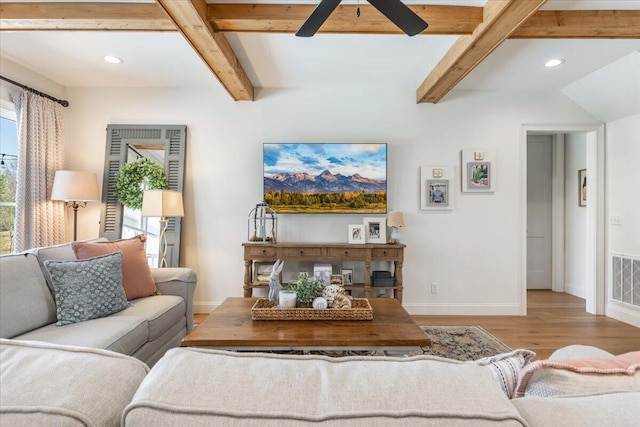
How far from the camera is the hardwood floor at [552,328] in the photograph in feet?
9.84

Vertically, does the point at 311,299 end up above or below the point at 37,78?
below

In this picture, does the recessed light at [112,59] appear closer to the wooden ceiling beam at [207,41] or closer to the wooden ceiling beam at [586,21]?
the wooden ceiling beam at [207,41]

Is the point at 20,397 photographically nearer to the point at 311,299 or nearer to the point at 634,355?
the point at 634,355

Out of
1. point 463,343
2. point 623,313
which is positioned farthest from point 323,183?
point 623,313

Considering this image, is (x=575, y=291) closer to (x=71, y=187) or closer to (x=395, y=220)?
(x=395, y=220)

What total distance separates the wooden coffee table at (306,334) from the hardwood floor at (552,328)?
1.62m

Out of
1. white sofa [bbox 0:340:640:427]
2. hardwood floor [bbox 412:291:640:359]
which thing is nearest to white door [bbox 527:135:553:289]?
hardwood floor [bbox 412:291:640:359]

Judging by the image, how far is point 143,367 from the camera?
65cm

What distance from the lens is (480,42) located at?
2459mm

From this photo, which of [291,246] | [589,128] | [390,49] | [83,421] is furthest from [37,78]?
[589,128]

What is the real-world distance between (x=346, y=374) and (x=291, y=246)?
295cm

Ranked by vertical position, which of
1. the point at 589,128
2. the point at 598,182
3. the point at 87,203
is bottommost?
the point at 87,203

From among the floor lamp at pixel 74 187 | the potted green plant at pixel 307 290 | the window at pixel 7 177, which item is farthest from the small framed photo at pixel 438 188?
the window at pixel 7 177

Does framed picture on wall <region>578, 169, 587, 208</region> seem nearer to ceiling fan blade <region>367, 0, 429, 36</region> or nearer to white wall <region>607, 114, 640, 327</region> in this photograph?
white wall <region>607, 114, 640, 327</region>
